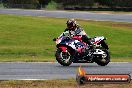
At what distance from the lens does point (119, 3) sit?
78.4 metres

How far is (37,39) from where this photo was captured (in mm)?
31219

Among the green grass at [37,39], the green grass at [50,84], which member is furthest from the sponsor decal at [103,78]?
the green grass at [37,39]

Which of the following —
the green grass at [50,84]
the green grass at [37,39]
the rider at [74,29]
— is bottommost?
the green grass at [37,39]

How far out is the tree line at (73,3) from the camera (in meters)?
78.2

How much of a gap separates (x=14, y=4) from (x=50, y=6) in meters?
7.42

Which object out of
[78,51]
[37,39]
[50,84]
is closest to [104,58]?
[78,51]

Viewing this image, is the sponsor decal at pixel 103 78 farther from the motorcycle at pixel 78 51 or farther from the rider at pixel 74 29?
the rider at pixel 74 29

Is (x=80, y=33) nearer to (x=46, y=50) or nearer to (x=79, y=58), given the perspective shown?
(x=79, y=58)

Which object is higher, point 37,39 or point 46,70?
point 46,70

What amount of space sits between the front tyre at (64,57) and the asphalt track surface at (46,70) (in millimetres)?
199

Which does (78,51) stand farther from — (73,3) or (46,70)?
(73,3)

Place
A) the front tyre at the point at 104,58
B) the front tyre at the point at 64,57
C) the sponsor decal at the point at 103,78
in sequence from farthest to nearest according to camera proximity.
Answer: the front tyre at the point at 104,58
the front tyre at the point at 64,57
the sponsor decal at the point at 103,78

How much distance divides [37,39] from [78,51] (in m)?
13.6

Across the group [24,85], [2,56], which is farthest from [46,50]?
[24,85]
